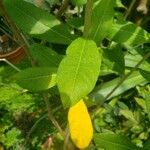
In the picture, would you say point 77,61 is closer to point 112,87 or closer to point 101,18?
point 101,18

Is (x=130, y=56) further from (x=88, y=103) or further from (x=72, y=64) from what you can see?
(x=72, y=64)

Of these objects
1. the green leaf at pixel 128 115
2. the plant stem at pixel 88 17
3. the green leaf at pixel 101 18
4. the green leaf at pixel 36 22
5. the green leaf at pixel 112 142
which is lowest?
the green leaf at pixel 128 115

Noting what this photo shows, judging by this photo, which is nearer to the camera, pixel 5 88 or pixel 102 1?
pixel 102 1

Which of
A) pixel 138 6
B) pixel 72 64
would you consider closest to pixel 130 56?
pixel 138 6

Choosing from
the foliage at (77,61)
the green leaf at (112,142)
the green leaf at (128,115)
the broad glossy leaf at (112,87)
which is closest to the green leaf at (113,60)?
the foliage at (77,61)

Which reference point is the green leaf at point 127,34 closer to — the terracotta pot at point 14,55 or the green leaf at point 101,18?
the green leaf at point 101,18

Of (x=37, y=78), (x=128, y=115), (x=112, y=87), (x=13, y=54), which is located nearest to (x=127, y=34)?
(x=37, y=78)

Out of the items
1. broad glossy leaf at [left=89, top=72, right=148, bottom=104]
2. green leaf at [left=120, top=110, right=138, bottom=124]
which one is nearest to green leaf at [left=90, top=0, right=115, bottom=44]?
broad glossy leaf at [left=89, top=72, right=148, bottom=104]
